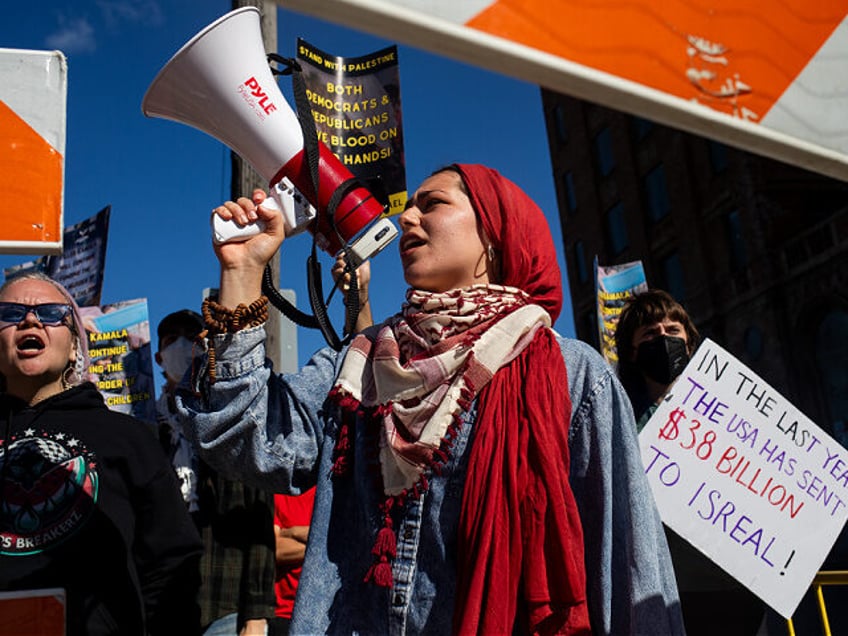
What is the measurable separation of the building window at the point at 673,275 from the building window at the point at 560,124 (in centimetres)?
673

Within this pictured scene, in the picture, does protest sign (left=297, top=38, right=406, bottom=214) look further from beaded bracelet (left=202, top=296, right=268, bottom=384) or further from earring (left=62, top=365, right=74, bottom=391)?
beaded bracelet (left=202, top=296, right=268, bottom=384)

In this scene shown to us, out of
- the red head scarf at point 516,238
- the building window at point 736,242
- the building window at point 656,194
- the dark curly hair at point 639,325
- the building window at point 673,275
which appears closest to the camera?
the red head scarf at point 516,238

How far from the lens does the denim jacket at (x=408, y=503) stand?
151 centimetres

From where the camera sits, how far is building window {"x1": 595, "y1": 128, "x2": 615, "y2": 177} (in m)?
24.9

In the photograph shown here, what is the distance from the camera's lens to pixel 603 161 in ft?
83.3

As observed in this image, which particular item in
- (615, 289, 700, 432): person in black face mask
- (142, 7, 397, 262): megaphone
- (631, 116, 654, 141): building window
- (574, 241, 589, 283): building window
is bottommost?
(615, 289, 700, 432): person in black face mask

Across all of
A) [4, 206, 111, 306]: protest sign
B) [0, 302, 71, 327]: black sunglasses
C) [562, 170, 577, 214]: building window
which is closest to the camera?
[0, 302, 71, 327]: black sunglasses

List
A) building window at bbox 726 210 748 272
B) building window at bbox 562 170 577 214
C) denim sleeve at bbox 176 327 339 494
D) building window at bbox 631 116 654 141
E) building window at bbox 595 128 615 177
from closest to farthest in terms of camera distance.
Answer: denim sleeve at bbox 176 327 339 494
building window at bbox 726 210 748 272
building window at bbox 631 116 654 141
building window at bbox 595 128 615 177
building window at bbox 562 170 577 214

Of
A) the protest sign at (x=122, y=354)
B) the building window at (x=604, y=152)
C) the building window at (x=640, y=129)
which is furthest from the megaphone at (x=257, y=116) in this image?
the building window at (x=604, y=152)

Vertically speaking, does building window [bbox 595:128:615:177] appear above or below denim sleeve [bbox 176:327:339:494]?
above

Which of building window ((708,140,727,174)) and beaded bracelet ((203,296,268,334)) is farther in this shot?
building window ((708,140,727,174))

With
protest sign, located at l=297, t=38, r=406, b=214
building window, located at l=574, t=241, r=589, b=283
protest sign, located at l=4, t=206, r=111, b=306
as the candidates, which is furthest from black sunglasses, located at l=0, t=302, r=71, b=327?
building window, located at l=574, t=241, r=589, b=283

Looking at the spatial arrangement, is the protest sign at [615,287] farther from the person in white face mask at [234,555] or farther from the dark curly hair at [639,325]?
the person in white face mask at [234,555]

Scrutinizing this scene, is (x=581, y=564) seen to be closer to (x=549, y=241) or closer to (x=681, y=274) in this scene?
(x=549, y=241)
